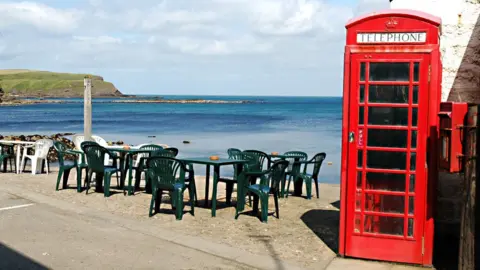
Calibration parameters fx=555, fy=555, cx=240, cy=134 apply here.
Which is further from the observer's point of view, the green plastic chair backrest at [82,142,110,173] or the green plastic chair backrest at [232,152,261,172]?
the green plastic chair backrest at [82,142,110,173]

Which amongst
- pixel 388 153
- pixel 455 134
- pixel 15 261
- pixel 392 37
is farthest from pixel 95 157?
pixel 455 134

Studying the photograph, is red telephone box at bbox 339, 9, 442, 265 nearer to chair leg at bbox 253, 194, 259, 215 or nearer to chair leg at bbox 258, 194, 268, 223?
chair leg at bbox 258, 194, 268, 223

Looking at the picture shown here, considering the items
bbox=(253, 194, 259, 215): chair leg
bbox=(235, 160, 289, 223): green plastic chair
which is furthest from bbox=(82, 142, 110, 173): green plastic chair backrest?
bbox=(253, 194, 259, 215): chair leg

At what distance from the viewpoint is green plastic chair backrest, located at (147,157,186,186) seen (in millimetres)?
8781

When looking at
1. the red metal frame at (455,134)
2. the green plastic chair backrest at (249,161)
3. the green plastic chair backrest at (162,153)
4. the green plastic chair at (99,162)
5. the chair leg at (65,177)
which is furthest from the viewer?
the chair leg at (65,177)

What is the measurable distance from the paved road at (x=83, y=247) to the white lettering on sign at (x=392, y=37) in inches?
119

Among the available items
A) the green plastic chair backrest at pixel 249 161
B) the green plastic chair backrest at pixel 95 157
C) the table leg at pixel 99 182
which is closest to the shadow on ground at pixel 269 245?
the green plastic chair backrest at pixel 249 161

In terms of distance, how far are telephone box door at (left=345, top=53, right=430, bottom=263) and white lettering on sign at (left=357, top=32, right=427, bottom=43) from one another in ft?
0.58

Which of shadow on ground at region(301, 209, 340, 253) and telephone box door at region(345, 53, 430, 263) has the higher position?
telephone box door at region(345, 53, 430, 263)

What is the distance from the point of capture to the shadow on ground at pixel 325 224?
7638 millimetres

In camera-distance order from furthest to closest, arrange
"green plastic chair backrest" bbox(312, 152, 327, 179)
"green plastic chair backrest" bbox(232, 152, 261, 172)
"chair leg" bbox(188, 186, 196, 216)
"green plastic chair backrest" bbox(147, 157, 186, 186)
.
Answer: "green plastic chair backrest" bbox(312, 152, 327, 179)
"green plastic chair backrest" bbox(232, 152, 261, 172)
"chair leg" bbox(188, 186, 196, 216)
"green plastic chair backrest" bbox(147, 157, 186, 186)

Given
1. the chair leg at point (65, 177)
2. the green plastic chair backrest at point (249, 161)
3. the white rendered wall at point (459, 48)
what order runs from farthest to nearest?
the chair leg at point (65, 177) < the green plastic chair backrest at point (249, 161) < the white rendered wall at point (459, 48)

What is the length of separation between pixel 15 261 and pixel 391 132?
4.50 meters

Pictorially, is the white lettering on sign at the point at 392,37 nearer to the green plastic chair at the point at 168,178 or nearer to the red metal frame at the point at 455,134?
the red metal frame at the point at 455,134
